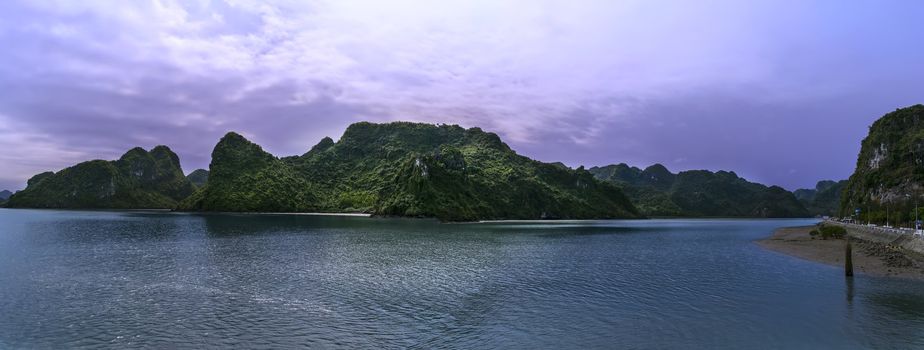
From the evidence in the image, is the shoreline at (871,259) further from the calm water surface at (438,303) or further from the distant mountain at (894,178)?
the distant mountain at (894,178)

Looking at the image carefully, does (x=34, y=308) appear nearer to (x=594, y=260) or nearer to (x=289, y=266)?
(x=289, y=266)

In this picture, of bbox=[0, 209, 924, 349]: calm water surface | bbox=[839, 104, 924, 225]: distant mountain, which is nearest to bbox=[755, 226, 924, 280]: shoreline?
bbox=[0, 209, 924, 349]: calm water surface

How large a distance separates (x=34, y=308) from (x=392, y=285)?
26524 mm

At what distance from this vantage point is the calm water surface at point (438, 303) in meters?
27.3

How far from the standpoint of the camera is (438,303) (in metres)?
36.8

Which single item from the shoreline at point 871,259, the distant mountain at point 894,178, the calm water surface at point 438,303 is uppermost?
the distant mountain at point 894,178

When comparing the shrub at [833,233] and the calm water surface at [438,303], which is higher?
the shrub at [833,233]

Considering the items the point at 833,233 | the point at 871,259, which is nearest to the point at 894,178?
the point at 833,233

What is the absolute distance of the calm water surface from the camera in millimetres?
27344

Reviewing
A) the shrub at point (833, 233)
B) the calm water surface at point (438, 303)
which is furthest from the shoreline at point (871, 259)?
the shrub at point (833, 233)

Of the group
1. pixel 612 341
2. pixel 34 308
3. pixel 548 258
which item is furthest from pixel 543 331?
pixel 548 258

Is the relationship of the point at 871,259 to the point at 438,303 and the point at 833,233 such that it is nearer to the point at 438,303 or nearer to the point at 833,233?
the point at 833,233

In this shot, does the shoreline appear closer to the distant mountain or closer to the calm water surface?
the calm water surface

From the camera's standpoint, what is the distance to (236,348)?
25297 millimetres
